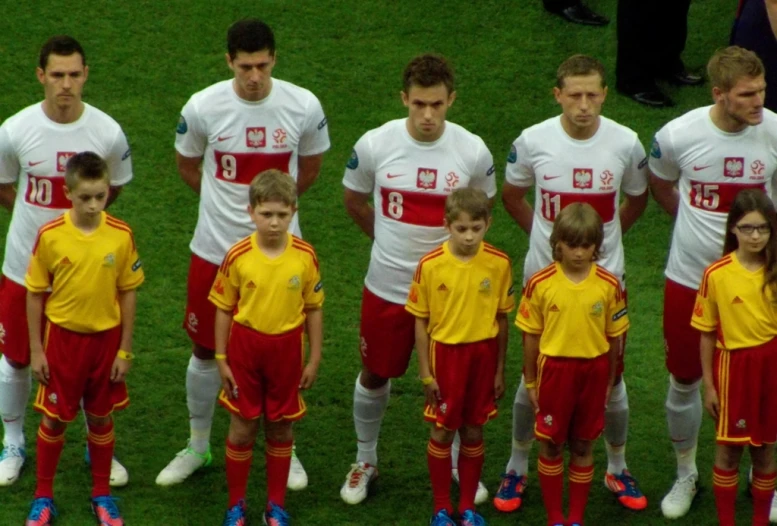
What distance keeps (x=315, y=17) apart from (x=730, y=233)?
5300 mm

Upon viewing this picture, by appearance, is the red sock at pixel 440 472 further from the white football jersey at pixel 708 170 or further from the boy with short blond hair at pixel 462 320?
the white football jersey at pixel 708 170

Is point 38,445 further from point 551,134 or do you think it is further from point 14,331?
point 551,134

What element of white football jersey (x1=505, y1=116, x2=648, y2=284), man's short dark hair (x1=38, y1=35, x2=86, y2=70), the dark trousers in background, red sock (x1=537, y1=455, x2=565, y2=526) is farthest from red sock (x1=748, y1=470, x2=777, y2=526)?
the dark trousers in background

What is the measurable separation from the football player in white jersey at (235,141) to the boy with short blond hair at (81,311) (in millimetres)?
436

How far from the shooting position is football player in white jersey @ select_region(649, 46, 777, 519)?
6.24 m

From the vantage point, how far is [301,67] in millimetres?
10258

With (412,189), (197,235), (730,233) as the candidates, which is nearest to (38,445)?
(197,235)

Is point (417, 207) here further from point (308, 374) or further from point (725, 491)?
point (725, 491)

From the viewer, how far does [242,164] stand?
6.50 meters

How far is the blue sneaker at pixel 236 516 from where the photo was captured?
253 inches

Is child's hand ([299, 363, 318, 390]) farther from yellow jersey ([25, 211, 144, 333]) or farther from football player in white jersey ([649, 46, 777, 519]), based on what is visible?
football player in white jersey ([649, 46, 777, 519])

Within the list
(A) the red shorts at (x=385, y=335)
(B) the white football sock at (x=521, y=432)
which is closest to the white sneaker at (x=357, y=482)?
(A) the red shorts at (x=385, y=335)

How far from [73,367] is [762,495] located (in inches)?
116

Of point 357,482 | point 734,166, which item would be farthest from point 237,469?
point 734,166
